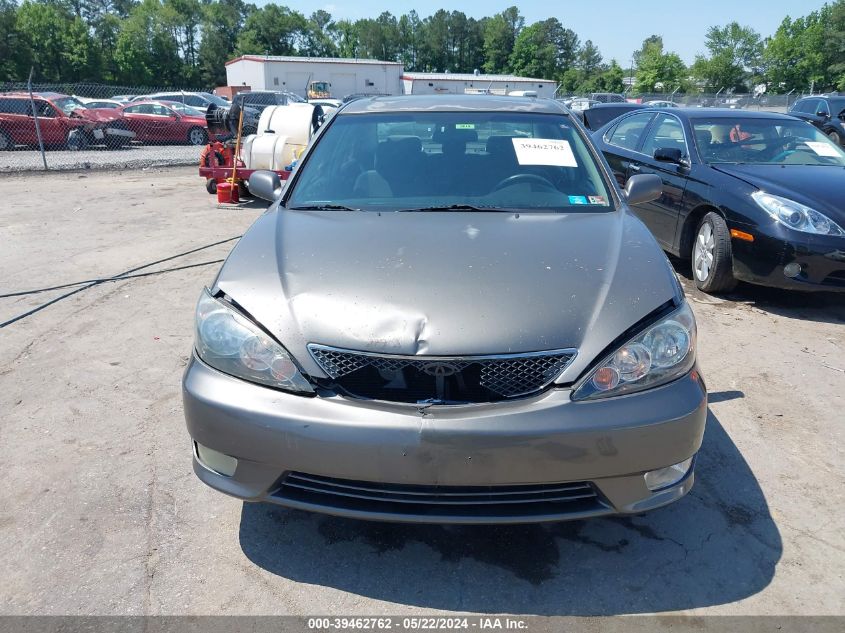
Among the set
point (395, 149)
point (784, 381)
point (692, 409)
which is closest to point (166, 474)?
point (395, 149)

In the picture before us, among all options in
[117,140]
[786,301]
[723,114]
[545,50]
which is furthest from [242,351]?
[545,50]

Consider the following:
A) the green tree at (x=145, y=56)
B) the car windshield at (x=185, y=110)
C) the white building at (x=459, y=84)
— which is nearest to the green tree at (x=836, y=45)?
the white building at (x=459, y=84)

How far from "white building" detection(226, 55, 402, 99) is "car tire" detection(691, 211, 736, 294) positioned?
2269 inches

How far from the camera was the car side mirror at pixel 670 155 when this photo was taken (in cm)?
603

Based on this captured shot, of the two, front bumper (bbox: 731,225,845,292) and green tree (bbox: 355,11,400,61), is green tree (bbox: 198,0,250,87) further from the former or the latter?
front bumper (bbox: 731,225,845,292)

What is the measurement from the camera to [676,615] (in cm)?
217

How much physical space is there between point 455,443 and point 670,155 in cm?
498

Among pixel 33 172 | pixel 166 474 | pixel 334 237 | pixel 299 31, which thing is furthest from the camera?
pixel 299 31

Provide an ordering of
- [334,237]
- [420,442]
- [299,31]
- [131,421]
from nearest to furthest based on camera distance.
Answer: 1. [420,442]
2. [334,237]
3. [131,421]
4. [299,31]

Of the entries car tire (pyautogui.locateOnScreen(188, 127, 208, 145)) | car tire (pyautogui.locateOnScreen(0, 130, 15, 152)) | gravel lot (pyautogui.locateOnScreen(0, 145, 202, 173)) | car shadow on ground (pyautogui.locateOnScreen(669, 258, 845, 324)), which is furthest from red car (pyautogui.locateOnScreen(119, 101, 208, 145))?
car shadow on ground (pyautogui.locateOnScreen(669, 258, 845, 324))

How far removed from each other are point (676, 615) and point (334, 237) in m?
1.92

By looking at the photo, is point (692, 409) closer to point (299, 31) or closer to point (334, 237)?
point (334, 237)

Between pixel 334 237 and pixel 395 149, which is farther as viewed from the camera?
pixel 395 149

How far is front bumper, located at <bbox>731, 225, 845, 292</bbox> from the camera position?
482 cm
